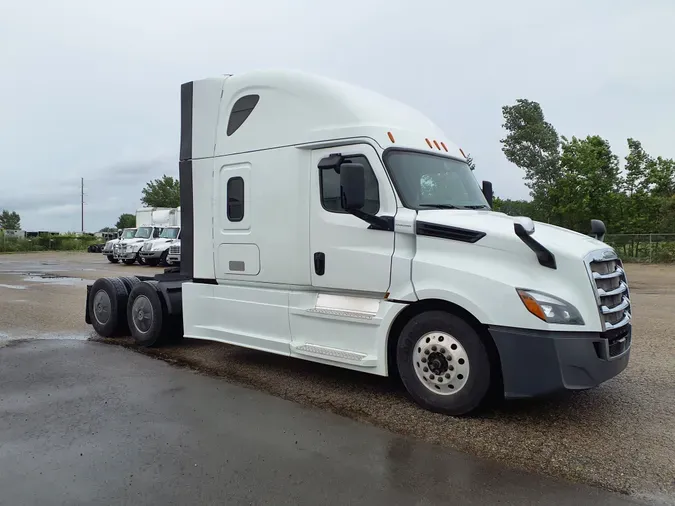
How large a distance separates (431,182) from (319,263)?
1412 millimetres

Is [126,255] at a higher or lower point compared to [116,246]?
lower

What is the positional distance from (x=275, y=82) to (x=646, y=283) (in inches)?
667

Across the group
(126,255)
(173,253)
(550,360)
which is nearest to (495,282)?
(550,360)

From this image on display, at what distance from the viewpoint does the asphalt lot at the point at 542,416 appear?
3.70m

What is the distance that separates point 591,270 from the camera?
14.0ft

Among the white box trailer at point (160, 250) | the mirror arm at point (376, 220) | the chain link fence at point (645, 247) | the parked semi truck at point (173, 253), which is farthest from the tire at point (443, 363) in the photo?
the chain link fence at point (645, 247)

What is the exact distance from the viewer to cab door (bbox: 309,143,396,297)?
5.03 meters

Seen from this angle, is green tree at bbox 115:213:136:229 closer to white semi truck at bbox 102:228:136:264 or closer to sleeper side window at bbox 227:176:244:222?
white semi truck at bbox 102:228:136:264

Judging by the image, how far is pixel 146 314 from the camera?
7.47 m

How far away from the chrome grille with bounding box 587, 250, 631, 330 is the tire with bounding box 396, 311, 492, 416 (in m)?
1.02

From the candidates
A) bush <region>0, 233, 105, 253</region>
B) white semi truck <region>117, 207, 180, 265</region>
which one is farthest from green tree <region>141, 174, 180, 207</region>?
white semi truck <region>117, 207, 180, 265</region>

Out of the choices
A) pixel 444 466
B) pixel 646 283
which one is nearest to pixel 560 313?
pixel 444 466

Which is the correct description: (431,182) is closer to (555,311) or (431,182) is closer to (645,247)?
A: (555,311)

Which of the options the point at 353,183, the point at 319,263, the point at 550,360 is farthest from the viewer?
the point at 319,263
